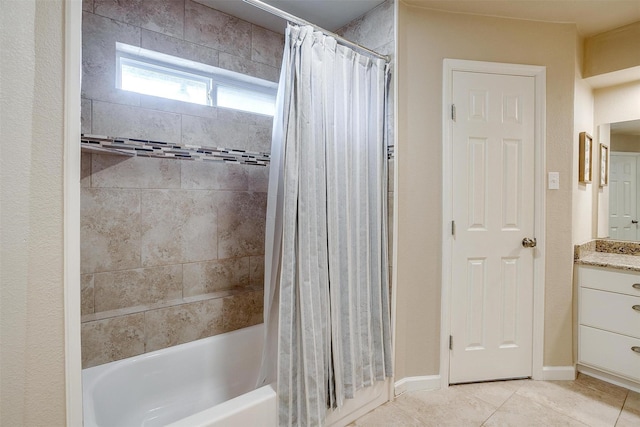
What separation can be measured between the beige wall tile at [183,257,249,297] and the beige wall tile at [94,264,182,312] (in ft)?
0.21

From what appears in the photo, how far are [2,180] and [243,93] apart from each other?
1.83 meters

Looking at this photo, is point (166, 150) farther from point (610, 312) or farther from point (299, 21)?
point (610, 312)

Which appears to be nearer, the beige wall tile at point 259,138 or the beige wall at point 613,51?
the beige wall at point 613,51

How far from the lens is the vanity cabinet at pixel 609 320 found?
6.48 ft

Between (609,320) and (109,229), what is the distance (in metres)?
3.20

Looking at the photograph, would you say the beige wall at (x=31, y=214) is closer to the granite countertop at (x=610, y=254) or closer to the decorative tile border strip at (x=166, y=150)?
the decorative tile border strip at (x=166, y=150)

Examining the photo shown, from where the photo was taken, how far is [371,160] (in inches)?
72.3

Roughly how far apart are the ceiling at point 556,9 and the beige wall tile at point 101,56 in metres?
1.76

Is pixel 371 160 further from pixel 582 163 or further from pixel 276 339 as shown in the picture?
pixel 582 163

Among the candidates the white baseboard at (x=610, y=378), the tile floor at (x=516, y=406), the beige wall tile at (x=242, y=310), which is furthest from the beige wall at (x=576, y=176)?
the beige wall tile at (x=242, y=310)

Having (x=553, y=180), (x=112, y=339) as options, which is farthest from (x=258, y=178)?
(x=553, y=180)

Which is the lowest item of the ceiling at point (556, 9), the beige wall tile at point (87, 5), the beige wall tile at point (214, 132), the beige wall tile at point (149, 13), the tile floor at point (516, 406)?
the tile floor at point (516, 406)

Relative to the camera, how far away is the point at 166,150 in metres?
1.98

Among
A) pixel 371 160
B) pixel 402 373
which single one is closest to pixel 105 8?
pixel 371 160
